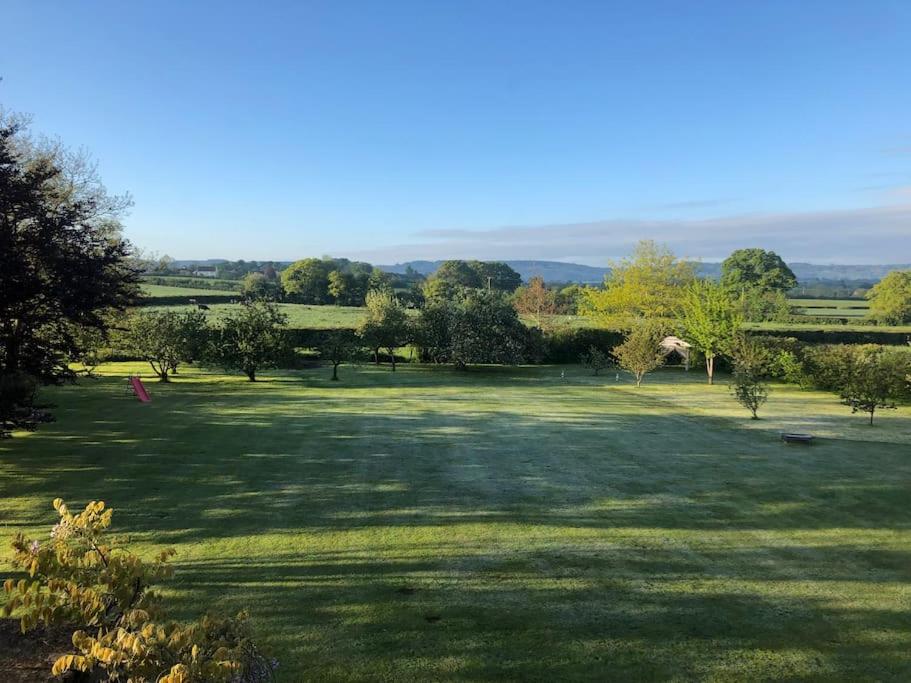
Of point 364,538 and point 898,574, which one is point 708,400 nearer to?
point 898,574

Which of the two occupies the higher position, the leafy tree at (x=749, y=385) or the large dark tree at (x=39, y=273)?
the large dark tree at (x=39, y=273)

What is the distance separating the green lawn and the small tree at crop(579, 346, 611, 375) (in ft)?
47.8

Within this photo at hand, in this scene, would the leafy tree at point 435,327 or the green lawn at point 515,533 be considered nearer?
the green lawn at point 515,533

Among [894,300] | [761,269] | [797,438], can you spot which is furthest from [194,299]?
[761,269]

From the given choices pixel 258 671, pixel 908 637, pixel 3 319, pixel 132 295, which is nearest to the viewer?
pixel 258 671

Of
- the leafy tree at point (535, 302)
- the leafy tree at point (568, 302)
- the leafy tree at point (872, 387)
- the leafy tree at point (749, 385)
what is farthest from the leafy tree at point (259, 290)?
the leafy tree at point (568, 302)

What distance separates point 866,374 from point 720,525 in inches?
512

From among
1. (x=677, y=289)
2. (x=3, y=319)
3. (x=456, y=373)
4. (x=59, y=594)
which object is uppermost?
(x=677, y=289)

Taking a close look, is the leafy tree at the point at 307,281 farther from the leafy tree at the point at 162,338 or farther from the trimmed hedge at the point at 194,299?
the leafy tree at the point at 162,338

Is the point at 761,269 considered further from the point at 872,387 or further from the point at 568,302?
the point at 872,387

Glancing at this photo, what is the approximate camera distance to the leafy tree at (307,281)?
326 ft

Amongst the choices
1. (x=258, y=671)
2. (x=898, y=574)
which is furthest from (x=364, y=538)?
(x=898, y=574)

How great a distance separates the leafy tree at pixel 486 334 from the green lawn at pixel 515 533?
1519 cm

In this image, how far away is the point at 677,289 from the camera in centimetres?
4319
